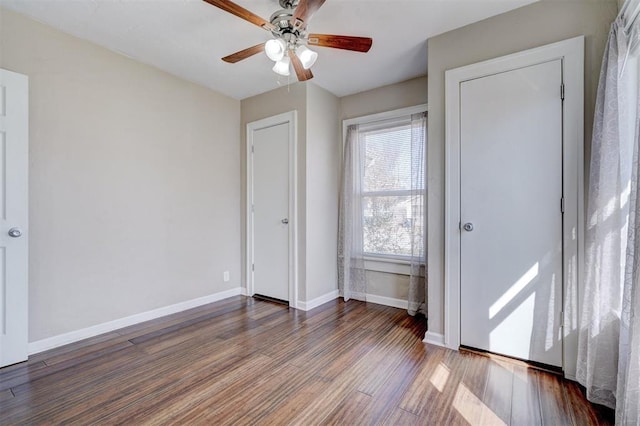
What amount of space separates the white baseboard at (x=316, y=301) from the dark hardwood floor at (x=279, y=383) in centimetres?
53

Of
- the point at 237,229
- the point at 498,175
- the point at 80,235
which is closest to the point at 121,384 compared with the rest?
the point at 80,235

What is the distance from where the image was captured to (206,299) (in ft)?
11.7

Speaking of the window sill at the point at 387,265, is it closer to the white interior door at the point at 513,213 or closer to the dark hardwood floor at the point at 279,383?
the dark hardwood floor at the point at 279,383

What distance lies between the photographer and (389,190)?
351 cm

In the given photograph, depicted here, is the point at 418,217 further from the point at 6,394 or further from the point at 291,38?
the point at 6,394

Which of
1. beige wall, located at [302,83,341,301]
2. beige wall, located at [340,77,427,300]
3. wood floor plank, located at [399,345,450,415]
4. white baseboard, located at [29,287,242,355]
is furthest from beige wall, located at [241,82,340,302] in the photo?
wood floor plank, located at [399,345,450,415]

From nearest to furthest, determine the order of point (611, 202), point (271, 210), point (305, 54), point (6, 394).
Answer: point (611, 202)
point (6, 394)
point (305, 54)
point (271, 210)

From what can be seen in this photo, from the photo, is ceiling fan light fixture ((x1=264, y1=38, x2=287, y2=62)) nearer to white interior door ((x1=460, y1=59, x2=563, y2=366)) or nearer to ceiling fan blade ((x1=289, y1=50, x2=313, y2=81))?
ceiling fan blade ((x1=289, y1=50, x2=313, y2=81))

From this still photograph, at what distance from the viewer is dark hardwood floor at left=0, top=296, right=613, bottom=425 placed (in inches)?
64.9

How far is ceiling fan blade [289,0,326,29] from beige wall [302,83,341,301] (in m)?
1.55

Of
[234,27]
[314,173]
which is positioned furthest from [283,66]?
[314,173]

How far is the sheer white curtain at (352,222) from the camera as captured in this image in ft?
A: 12.1

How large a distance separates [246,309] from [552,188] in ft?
9.86

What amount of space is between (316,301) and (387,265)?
3.01 feet
